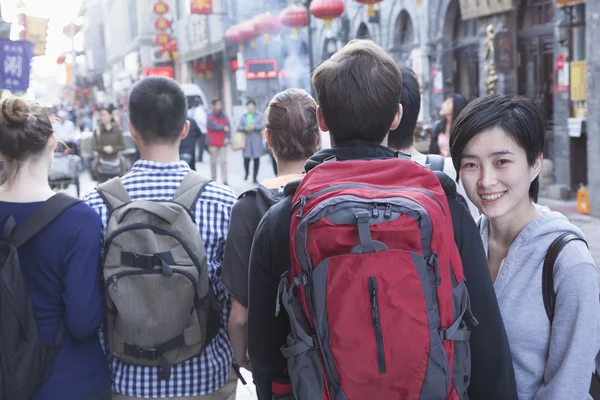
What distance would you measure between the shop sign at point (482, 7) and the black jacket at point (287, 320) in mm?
12312

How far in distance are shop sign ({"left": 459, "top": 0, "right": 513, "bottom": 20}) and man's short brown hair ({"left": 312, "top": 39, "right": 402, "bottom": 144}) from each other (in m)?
12.2

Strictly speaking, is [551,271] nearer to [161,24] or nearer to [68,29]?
Result: [161,24]

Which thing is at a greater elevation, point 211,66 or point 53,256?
point 211,66

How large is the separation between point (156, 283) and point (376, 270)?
1.07 metres

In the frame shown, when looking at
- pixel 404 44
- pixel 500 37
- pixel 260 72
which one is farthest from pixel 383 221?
pixel 260 72

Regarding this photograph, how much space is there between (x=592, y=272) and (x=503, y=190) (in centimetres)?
39

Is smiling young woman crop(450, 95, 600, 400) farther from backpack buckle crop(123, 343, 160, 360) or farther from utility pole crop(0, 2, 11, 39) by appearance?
utility pole crop(0, 2, 11, 39)

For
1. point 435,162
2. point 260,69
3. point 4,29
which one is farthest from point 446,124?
point 260,69

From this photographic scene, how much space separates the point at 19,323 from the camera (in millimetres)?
2703

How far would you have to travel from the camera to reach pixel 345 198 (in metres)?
1.92

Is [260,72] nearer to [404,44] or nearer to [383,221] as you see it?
[404,44]

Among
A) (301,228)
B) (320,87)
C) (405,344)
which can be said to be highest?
(320,87)

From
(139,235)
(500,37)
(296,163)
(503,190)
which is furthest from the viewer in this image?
(500,37)

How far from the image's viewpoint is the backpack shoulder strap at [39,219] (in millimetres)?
2715
